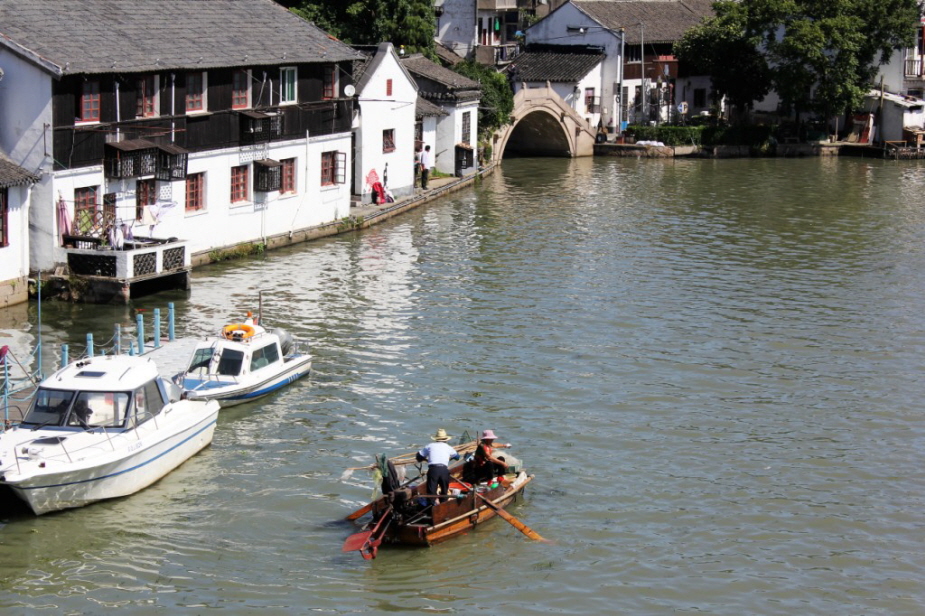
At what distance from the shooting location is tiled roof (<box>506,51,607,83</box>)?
89.8m

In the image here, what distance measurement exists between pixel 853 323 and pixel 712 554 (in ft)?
62.9

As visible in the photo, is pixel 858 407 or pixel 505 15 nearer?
pixel 858 407

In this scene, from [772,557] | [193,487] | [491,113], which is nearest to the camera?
[772,557]

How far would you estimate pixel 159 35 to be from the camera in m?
47.0

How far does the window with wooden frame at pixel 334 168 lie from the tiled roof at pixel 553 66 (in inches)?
1410

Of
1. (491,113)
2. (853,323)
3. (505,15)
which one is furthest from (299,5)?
(853,323)

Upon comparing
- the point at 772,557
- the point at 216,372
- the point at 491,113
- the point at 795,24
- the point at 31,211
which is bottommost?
the point at 772,557

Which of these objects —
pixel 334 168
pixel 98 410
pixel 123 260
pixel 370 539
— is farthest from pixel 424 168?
pixel 370 539

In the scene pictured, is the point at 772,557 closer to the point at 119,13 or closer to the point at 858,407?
the point at 858,407

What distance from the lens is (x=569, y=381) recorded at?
35812mm

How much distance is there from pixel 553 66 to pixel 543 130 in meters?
6.28

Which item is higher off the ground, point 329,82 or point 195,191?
point 329,82

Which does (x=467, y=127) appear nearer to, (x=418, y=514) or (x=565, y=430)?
(x=565, y=430)

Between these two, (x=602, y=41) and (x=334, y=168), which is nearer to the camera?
(x=334, y=168)
